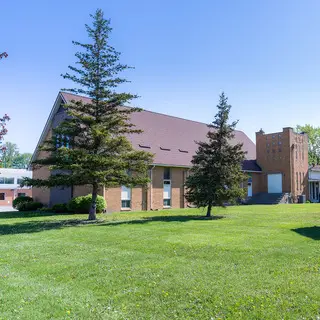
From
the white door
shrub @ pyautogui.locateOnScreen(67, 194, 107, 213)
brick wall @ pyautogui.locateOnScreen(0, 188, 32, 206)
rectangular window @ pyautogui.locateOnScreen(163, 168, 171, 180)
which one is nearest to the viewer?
shrub @ pyautogui.locateOnScreen(67, 194, 107, 213)

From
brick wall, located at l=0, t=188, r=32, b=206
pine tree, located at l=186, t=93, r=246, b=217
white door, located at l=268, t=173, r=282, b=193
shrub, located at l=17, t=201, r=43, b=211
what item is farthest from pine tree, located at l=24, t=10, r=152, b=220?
brick wall, located at l=0, t=188, r=32, b=206

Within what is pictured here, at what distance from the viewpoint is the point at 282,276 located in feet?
22.2

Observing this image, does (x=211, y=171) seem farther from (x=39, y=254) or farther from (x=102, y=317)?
(x=102, y=317)

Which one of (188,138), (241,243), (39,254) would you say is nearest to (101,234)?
(39,254)

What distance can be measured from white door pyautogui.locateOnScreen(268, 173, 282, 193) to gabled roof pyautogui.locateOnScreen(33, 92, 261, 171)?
32.8 feet

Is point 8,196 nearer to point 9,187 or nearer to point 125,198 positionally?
point 9,187

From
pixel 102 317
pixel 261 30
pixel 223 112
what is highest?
pixel 261 30

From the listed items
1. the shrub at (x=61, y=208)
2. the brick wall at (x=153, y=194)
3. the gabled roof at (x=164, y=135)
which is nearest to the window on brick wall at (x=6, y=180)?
the gabled roof at (x=164, y=135)

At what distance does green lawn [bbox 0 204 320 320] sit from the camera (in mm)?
5176

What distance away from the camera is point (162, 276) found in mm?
6898

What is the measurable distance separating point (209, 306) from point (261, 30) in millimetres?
13561

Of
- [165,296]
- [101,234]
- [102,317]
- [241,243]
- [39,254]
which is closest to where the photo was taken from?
[102,317]

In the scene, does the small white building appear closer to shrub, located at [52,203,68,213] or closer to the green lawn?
shrub, located at [52,203,68,213]

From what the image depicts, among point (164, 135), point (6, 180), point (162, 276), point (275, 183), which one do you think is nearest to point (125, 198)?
point (164, 135)
